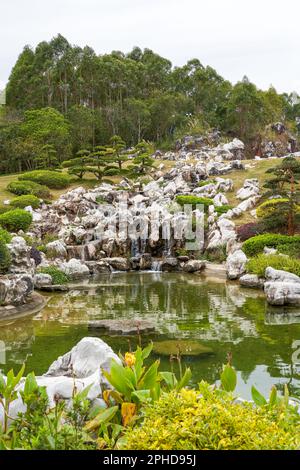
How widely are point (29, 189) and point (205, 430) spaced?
32198 millimetres

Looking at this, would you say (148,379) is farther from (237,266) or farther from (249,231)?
(249,231)

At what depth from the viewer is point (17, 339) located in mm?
10797

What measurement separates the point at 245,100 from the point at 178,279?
3711 cm

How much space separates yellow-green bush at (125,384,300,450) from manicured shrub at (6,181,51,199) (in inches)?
1241

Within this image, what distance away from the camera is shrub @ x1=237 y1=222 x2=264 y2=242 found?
22344mm

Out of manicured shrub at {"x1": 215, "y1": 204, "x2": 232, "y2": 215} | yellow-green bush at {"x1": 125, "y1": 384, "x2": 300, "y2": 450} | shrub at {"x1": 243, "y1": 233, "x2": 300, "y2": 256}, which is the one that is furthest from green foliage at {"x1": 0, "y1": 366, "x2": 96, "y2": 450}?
manicured shrub at {"x1": 215, "y1": 204, "x2": 232, "y2": 215}

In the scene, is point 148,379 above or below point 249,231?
above

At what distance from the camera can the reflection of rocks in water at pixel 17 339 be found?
955cm

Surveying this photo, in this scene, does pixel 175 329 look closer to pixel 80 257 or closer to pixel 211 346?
pixel 211 346

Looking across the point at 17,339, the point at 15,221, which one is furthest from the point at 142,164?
the point at 17,339

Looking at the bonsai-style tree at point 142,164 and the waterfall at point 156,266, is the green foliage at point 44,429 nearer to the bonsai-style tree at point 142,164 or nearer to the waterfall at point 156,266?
the waterfall at point 156,266

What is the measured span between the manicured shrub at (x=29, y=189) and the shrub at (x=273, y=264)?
19837mm

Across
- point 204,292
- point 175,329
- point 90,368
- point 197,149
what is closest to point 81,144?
point 197,149

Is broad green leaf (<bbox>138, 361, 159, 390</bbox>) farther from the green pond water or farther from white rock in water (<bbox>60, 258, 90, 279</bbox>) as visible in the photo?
white rock in water (<bbox>60, 258, 90, 279</bbox>)
